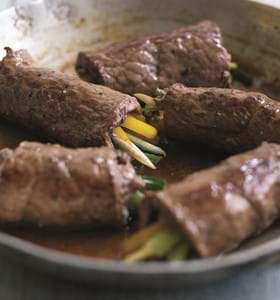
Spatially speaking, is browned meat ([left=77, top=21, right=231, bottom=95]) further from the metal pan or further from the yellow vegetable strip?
the yellow vegetable strip

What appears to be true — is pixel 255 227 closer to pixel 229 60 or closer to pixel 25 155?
pixel 25 155

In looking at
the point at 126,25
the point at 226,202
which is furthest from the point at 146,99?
the point at 226,202

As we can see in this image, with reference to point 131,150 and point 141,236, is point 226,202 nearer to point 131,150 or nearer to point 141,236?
point 141,236

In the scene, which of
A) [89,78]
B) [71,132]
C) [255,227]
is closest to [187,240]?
[255,227]

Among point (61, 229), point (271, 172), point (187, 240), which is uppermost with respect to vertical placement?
point (271, 172)

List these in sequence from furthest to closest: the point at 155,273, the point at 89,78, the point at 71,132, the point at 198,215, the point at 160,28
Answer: the point at 160,28
the point at 89,78
the point at 71,132
the point at 198,215
the point at 155,273

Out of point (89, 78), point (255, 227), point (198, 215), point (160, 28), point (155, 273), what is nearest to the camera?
point (155, 273)
